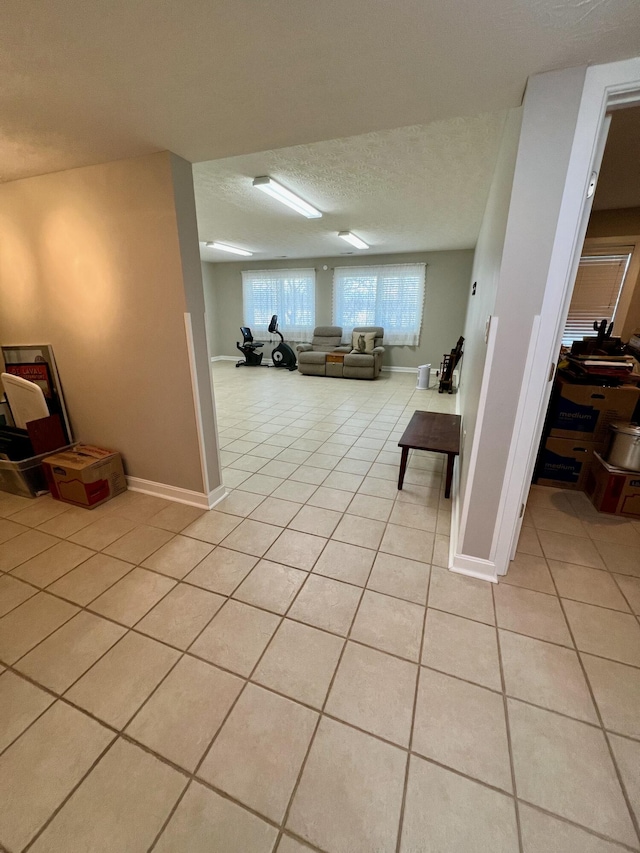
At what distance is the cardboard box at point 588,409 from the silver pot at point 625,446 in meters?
0.21

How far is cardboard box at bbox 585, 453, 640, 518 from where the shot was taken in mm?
2119

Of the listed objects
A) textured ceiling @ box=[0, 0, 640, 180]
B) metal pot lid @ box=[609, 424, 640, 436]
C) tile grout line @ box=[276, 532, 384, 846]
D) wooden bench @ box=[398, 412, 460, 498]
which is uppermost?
textured ceiling @ box=[0, 0, 640, 180]

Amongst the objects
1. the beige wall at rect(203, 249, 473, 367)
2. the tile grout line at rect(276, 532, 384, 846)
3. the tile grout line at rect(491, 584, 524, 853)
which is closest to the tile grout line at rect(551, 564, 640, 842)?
the tile grout line at rect(491, 584, 524, 853)

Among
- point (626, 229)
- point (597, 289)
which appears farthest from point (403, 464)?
point (626, 229)

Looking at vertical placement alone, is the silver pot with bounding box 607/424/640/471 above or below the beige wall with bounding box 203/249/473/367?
below

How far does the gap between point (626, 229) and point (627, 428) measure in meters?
2.26

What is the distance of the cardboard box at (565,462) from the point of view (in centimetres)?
246

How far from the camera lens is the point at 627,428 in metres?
2.11

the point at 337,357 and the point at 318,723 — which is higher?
the point at 337,357

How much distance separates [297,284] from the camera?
754 centimetres

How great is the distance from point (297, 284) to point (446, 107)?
651 centimetres

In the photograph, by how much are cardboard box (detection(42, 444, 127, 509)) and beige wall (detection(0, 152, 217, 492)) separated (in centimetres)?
12

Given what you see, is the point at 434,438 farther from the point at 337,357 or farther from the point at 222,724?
the point at 337,357

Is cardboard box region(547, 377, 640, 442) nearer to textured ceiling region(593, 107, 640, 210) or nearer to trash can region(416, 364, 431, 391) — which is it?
textured ceiling region(593, 107, 640, 210)
